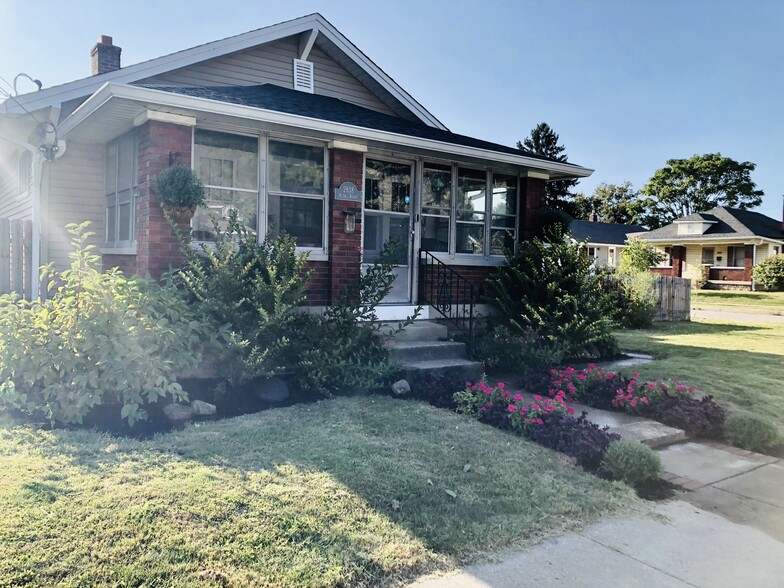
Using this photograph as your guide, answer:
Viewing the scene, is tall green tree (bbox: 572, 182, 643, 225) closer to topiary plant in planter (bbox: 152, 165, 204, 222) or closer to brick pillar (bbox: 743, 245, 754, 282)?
brick pillar (bbox: 743, 245, 754, 282)

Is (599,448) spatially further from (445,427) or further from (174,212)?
(174,212)

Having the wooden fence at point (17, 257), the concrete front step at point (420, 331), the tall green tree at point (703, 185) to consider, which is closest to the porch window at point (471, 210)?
the concrete front step at point (420, 331)

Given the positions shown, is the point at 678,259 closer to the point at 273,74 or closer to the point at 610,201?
the point at 610,201

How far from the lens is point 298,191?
25.1 feet

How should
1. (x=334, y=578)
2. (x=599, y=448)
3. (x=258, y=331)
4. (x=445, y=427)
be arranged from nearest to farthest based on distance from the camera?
(x=334, y=578), (x=599, y=448), (x=445, y=427), (x=258, y=331)

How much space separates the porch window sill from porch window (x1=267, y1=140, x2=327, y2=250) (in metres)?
1.78

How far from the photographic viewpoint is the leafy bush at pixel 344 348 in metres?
5.98

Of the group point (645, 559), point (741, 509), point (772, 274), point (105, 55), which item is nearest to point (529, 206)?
point (741, 509)

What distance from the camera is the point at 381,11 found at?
10.2 meters

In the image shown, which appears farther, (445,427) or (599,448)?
(445,427)

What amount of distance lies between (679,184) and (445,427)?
54.1m

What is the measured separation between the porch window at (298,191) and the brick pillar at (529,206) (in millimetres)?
3781

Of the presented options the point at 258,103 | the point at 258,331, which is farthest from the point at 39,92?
the point at 258,331

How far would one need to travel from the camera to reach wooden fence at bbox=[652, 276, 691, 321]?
606 inches
